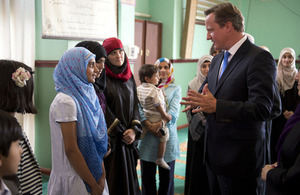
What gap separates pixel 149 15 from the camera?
18.7 feet

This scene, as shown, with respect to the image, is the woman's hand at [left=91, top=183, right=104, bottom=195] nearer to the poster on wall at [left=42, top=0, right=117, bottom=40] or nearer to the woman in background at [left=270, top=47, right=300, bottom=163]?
the poster on wall at [left=42, top=0, right=117, bottom=40]

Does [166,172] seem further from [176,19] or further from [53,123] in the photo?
[176,19]

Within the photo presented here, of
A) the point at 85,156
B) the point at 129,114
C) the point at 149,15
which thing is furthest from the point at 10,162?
the point at 149,15

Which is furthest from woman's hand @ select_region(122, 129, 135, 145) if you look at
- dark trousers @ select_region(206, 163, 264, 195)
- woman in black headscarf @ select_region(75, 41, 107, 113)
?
dark trousers @ select_region(206, 163, 264, 195)

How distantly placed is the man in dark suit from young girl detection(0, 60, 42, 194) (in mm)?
856

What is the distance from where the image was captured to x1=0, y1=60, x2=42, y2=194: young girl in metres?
1.38

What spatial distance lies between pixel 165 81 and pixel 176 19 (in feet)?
10.3

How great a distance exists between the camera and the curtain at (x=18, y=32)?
2955mm

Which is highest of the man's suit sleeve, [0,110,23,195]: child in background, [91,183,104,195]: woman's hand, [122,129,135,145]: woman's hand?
the man's suit sleeve

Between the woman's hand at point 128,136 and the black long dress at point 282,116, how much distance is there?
205 cm

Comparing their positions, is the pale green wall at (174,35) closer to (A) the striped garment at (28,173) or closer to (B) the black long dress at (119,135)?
(B) the black long dress at (119,135)

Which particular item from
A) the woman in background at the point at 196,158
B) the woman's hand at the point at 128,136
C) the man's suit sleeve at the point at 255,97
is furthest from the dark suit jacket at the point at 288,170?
the woman's hand at the point at 128,136

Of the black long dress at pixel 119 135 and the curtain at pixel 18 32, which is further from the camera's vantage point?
the curtain at pixel 18 32

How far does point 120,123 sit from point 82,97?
2.09 ft
